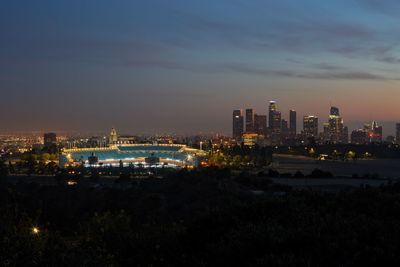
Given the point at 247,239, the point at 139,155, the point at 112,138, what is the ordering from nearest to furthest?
the point at 247,239
the point at 139,155
the point at 112,138

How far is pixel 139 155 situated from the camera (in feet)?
291

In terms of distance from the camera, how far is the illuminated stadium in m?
72.8

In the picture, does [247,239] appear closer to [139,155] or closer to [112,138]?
[139,155]

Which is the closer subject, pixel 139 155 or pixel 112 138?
pixel 139 155

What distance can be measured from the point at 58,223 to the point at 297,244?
13338 mm

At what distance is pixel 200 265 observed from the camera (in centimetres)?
841

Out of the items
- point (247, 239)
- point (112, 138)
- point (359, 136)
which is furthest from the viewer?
point (359, 136)

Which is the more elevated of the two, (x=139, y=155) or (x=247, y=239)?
(x=247, y=239)

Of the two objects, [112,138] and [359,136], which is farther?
[359,136]

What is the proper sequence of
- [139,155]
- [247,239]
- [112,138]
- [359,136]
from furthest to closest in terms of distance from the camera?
[359,136]
[112,138]
[139,155]
[247,239]

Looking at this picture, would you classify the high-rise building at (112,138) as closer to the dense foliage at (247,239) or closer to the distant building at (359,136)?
the distant building at (359,136)

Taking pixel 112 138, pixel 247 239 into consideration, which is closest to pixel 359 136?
pixel 112 138

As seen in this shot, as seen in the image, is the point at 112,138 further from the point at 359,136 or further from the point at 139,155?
the point at 359,136

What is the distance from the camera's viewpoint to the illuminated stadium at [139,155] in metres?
72.8
